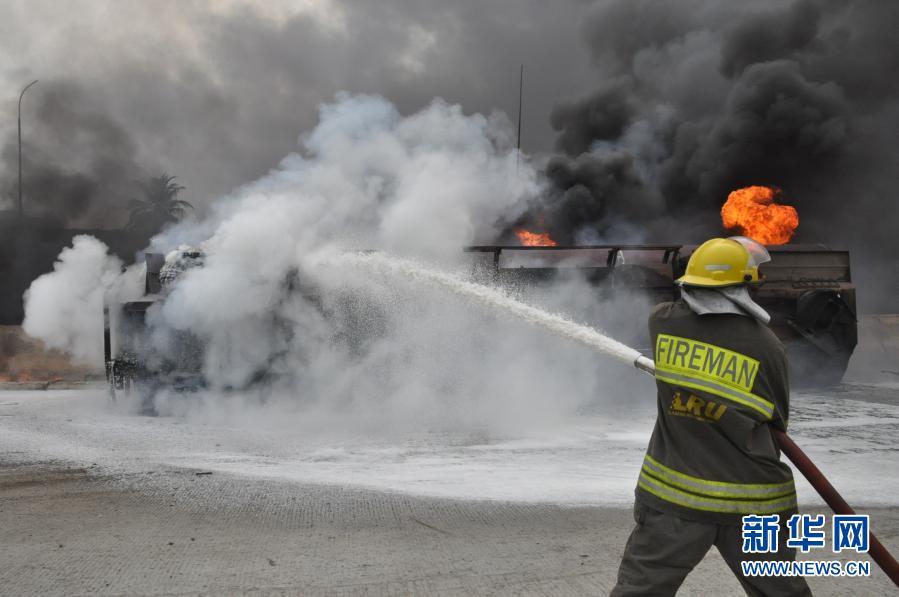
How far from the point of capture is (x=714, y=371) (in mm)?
2246

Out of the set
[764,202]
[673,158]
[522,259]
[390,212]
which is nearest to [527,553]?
[390,212]

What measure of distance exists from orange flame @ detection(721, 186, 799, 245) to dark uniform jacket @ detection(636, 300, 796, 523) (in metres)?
16.8

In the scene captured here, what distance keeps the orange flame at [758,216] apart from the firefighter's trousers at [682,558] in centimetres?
1691

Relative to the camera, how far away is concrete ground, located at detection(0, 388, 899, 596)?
3.32 meters

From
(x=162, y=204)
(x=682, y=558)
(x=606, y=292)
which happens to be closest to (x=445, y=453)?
(x=682, y=558)

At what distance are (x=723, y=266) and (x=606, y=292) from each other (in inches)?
316

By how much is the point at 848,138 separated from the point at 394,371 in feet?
59.7

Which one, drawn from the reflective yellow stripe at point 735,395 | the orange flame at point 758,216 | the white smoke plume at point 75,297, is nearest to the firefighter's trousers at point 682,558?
the reflective yellow stripe at point 735,395

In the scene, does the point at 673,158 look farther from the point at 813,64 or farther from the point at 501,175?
the point at 501,175

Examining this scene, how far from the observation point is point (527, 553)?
146 inches

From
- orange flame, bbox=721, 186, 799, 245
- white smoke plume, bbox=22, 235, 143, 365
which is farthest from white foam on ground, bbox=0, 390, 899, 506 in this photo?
orange flame, bbox=721, 186, 799, 245

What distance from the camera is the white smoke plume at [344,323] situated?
8.43 meters

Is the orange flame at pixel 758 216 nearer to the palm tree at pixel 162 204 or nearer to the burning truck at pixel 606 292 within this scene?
the burning truck at pixel 606 292

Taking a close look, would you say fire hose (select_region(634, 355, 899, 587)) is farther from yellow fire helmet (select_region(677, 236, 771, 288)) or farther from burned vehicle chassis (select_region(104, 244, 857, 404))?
burned vehicle chassis (select_region(104, 244, 857, 404))
